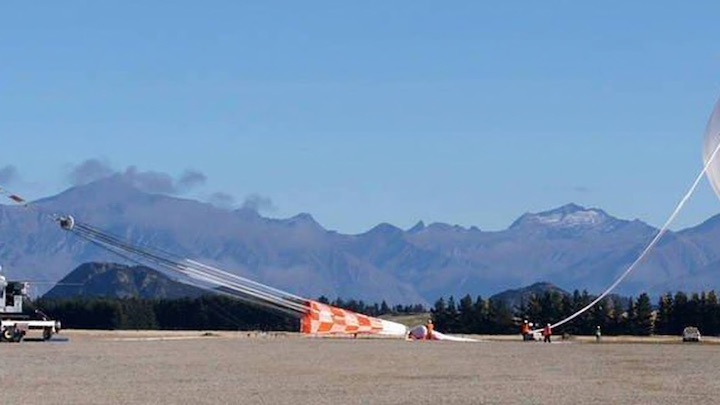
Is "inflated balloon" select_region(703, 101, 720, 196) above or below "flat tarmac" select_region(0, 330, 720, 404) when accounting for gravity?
above

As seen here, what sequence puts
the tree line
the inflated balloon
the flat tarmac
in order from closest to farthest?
the flat tarmac, the inflated balloon, the tree line

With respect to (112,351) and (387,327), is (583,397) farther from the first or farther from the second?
(387,327)

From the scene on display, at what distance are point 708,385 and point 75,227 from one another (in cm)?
3025

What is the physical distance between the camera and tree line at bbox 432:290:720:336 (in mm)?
111938

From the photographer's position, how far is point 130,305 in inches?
5527

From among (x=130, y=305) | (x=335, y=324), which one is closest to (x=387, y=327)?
(x=335, y=324)

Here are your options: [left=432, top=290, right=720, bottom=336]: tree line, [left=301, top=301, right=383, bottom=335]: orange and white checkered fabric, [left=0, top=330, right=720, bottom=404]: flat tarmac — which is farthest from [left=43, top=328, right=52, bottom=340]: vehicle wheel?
[left=432, top=290, right=720, bottom=336]: tree line

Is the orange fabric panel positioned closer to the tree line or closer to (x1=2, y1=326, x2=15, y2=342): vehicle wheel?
(x1=2, y1=326, x2=15, y2=342): vehicle wheel

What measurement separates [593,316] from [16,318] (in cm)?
5706

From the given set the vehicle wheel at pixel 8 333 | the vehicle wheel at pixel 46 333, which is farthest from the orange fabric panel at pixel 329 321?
the vehicle wheel at pixel 8 333

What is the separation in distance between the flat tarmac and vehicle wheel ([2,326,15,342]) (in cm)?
755

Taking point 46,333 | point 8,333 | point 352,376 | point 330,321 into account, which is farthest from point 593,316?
point 352,376

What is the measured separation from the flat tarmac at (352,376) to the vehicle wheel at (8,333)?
755 centimetres

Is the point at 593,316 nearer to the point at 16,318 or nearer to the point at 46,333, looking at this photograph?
the point at 46,333
